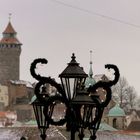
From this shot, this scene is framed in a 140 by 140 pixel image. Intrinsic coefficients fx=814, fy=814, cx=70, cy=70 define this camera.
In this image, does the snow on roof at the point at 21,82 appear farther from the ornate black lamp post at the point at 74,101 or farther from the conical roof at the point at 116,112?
the ornate black lamp post at the point at 74,101

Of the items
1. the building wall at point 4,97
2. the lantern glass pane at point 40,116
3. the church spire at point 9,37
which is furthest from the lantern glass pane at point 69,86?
the church spire at point 9,37

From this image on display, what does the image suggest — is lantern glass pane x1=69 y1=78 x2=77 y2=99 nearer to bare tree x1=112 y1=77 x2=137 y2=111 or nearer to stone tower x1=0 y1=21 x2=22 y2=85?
bare tree x1=112 y1=77 x2=137 y2=111

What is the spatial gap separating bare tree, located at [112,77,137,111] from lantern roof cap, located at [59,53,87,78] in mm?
83399

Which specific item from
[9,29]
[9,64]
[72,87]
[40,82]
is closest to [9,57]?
[9,64]

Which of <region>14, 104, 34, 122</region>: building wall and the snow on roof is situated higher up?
the snow on roof

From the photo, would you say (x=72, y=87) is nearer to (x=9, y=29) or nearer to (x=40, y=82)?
(x=40, y=82)

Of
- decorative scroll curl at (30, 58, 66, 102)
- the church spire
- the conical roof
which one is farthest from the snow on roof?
decorative scroll curl at (30, 58, 66, 102)

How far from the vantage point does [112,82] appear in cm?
899

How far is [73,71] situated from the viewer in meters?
8.92

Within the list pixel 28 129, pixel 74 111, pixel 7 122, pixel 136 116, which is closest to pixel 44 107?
pixel 74 111

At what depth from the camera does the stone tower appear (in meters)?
103

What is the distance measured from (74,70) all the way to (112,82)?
17.4 inches

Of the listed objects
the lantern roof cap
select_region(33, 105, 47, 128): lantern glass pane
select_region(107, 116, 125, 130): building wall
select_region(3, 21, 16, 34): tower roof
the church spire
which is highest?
select_region(3, 21, 16, 34): tower roof

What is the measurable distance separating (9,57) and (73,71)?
9491 cm
